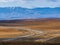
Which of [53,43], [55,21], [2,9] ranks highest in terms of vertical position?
[2,9]

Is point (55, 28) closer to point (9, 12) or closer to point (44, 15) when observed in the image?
point (44, 15)

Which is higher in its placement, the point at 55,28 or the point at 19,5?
the point at 19,5

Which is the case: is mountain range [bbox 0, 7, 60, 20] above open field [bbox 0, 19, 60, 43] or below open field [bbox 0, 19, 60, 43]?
above

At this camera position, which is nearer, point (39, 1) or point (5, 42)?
point (5, 42)

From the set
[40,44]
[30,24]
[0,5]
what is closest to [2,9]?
[0,5]
